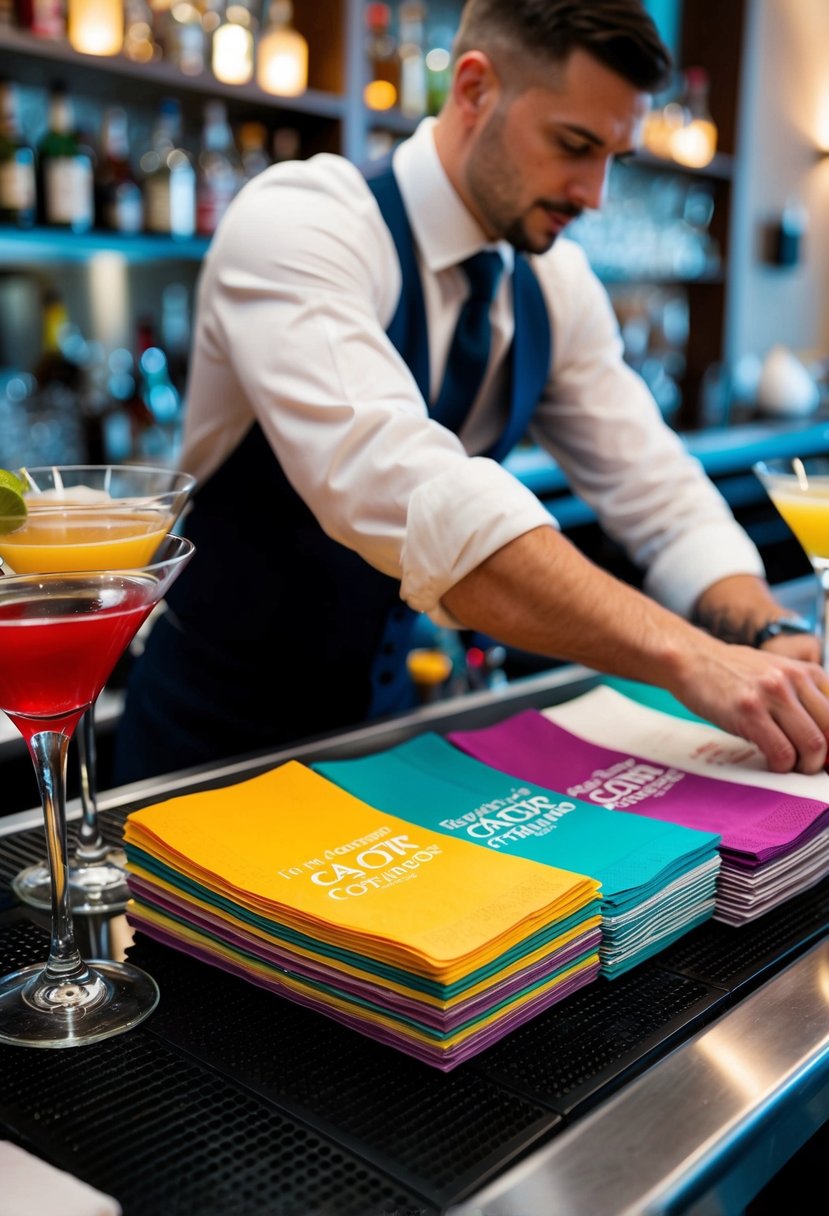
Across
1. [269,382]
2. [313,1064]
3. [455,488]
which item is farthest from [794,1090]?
[269,382]

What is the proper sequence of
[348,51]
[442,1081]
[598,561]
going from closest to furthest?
[442,1081] < [348,51] < [598,561]

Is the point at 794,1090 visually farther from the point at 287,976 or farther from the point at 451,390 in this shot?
the point at 451,390

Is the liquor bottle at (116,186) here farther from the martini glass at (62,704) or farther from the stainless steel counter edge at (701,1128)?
the stainless steel counter edge at (701,1128)

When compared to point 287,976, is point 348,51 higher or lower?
higher

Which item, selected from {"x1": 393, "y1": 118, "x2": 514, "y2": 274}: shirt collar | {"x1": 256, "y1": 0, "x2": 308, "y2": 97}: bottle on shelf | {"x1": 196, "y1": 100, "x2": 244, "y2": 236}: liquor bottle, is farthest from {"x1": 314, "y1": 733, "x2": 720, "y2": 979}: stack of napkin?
{"x1": 256, "y1": 0, "x2": 308, "y2": 97}: bottle on shelf

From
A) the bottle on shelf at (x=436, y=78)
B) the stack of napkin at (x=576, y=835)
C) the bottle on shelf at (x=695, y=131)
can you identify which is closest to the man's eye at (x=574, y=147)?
the stack of napkin at (x=576, y=835)

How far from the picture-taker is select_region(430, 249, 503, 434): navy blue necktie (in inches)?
61.3

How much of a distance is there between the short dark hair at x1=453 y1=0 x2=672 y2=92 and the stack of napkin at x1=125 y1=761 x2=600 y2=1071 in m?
0.93

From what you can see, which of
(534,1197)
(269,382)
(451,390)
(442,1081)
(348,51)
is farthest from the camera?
(348,51)

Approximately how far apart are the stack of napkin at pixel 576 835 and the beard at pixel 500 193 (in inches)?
30.0

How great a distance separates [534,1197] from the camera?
0.60 m

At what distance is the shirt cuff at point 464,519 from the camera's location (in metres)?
1.10

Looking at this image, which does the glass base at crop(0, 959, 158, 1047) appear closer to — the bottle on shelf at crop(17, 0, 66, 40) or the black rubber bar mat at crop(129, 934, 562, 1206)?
the black rubber bar mat at crop(129, 934, 562, 1206)

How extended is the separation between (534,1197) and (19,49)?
2.37 metres
